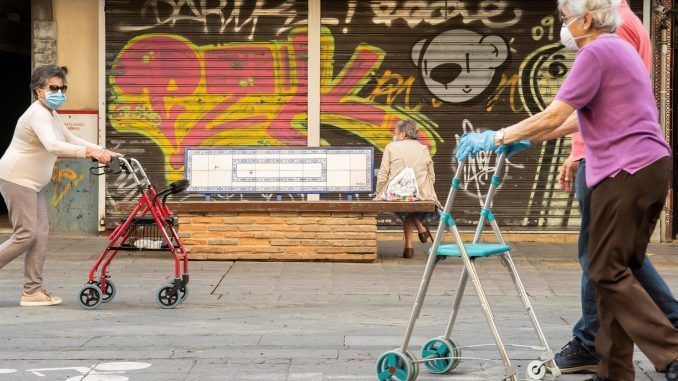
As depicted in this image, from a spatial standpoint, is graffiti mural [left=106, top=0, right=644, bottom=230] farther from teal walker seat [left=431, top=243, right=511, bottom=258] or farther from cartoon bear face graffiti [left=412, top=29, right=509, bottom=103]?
teal walker seat [left=431, top=243, right=511, bottom=258]

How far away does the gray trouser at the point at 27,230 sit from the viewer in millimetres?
8891

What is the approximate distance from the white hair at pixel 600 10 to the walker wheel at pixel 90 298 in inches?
188

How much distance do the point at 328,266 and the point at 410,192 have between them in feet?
4.57

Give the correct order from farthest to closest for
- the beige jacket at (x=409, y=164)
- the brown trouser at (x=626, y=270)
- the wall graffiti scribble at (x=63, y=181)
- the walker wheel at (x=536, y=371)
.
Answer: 1. the wall graffiti scribble at (x=63, y=181)
2. the beige jacket at (x=409, y=164)
3. the walker wheel at (x=536, y=371)
4. the brown trouser at (x=626, y=270)

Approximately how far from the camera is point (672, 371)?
525 centimetres

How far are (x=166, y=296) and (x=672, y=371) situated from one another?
4.68 m

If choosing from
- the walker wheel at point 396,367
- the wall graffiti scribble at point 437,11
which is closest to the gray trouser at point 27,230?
the walker wheel at point 396,367

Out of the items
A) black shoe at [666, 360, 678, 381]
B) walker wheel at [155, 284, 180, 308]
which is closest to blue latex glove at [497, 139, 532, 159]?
black shoe at [666, 360, 678, 381]

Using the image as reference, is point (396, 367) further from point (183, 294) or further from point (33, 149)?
point (33, 149)

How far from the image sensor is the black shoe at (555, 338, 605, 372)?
20.1 feet

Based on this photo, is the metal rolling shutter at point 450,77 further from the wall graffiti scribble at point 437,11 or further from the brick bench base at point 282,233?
the brick bench base at point 282,233

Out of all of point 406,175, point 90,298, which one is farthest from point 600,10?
point 406,175

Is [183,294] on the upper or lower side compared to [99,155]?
lower

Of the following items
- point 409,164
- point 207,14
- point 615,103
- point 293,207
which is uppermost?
point 207,14
